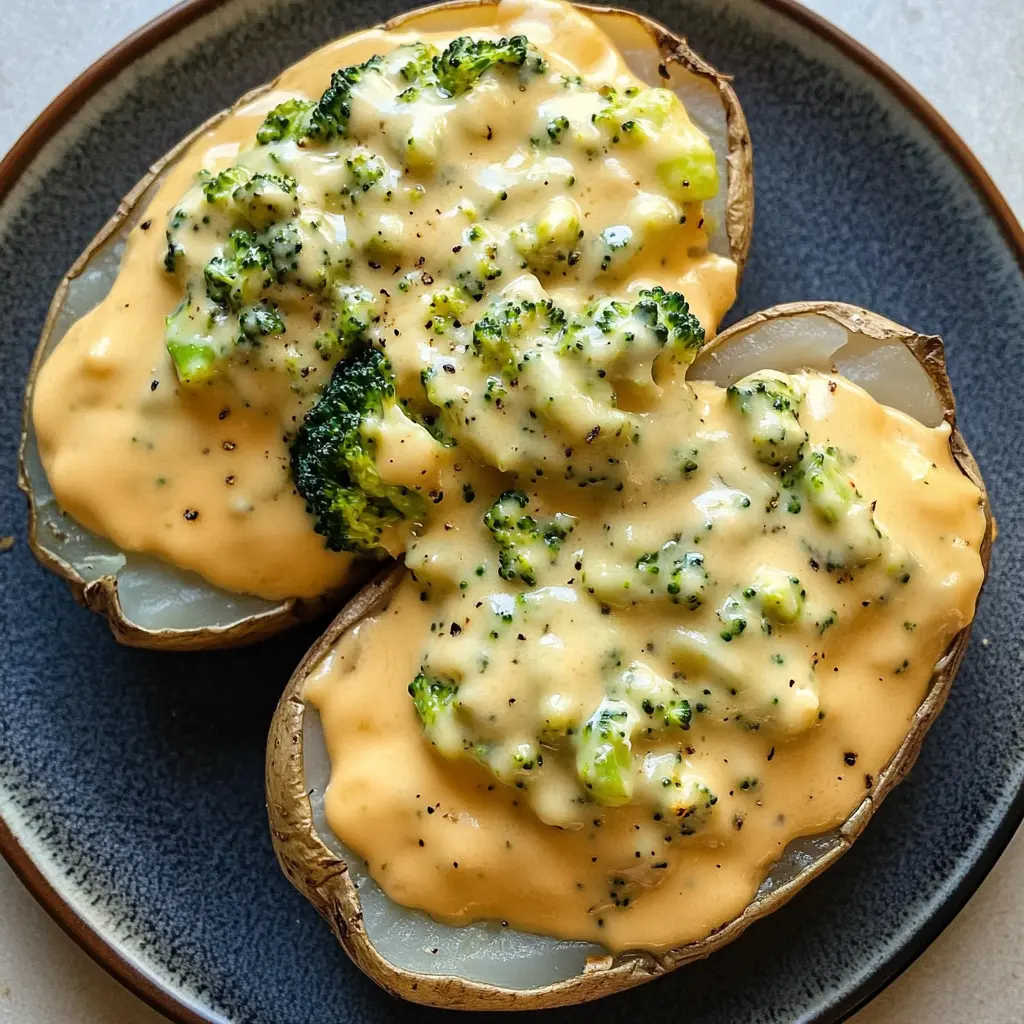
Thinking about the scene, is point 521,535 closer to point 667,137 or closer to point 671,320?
point 671,320

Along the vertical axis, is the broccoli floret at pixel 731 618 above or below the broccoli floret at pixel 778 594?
below

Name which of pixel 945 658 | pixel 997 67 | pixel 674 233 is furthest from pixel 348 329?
pixel 997 67

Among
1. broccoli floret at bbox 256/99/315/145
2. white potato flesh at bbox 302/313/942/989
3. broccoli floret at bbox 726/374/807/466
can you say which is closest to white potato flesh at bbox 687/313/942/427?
white potato flesh at bbox 302/313/942/989

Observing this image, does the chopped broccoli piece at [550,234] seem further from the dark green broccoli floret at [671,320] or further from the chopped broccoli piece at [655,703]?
the chopped broccoli piece at [655,703]

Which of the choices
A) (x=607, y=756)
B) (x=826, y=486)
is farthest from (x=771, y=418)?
(x=607, y=756)

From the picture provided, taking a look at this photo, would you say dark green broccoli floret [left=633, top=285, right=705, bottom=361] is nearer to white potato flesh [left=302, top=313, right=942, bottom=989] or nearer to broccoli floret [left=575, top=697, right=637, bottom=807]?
white potato flesh [left=302, top=313, right=942, bottom=989]

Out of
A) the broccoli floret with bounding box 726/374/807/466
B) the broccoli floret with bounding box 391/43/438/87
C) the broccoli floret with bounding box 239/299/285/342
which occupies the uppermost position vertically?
the broccoli floret with bounding box 391/43/438/87

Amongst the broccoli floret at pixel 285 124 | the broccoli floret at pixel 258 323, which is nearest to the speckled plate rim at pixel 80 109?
the broccoli floret at pixel 285 124
